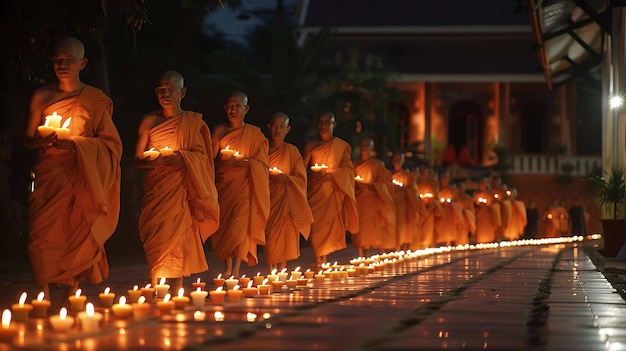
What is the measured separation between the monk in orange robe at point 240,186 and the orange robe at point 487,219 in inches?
844

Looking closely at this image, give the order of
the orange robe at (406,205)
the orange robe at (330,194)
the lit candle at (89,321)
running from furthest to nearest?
the orange robe at (406,205), the orange robe at (330,194), the lit candle at (89,321)

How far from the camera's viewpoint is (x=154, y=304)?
385 inches

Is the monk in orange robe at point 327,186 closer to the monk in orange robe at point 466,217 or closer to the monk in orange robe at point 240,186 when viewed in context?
the monk in orange robe at point 240,186

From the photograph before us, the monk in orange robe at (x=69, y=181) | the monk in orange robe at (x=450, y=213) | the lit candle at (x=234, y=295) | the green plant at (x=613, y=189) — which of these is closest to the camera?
the monk in orange robe at (x=69, y=181)

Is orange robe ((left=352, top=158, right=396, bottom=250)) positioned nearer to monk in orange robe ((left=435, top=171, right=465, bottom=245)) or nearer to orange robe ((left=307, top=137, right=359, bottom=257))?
orange robe ((left=307, top=137, right=359, bottom=257))

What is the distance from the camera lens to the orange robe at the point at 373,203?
67.5 feet

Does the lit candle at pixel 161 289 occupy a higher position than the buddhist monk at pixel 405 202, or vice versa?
the buddhist monk at pixel 405 202

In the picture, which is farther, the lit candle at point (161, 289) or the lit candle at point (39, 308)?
the lit candle at point (161, 289)

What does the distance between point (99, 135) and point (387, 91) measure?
33345 millimetres

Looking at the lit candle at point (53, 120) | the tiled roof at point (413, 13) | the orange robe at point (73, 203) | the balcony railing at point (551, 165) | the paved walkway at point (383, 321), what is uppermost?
the tiled roof at point (413, 13)

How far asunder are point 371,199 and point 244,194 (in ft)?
23.6

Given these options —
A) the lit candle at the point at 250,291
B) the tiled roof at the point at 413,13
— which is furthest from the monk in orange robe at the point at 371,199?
the tiled roof at the point at 413,13

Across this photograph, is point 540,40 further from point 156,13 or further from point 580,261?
point 156,13

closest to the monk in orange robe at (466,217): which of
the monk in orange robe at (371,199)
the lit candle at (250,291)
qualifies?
the monk in orange robe at (371,199)
